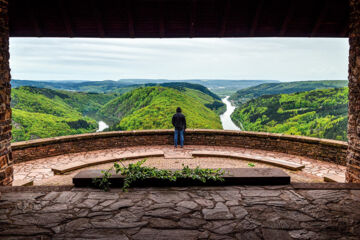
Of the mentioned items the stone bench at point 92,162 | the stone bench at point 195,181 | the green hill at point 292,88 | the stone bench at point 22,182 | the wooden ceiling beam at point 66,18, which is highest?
the green hill at point 292,88

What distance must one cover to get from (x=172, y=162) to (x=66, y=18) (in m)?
4.79

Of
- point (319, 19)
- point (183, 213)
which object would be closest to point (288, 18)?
point (319, 19)

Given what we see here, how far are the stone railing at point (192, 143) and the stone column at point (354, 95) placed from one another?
2960mm

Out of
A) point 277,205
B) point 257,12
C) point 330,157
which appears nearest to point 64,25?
point 257,12

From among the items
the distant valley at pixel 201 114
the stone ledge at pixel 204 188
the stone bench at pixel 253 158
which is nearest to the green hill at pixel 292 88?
the distant valley at pixel 201 114

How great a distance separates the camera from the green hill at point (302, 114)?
22.1 meters

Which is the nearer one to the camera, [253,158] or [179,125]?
[253,158]

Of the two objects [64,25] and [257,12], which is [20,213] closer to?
[64,25]

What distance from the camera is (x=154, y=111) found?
108ft

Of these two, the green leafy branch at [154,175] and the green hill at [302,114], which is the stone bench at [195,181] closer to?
the green leafy branch at [154,175]

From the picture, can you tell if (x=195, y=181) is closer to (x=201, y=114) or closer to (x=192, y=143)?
(x=192, y=143)

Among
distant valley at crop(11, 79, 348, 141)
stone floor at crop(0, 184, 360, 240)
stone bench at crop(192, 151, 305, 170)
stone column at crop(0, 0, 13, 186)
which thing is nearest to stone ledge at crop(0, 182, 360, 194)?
stone floor at crop(0, 184, 360, 240)

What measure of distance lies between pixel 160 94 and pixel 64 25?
3989 cm

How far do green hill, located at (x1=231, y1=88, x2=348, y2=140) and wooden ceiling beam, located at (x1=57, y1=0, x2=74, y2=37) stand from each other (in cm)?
1951
